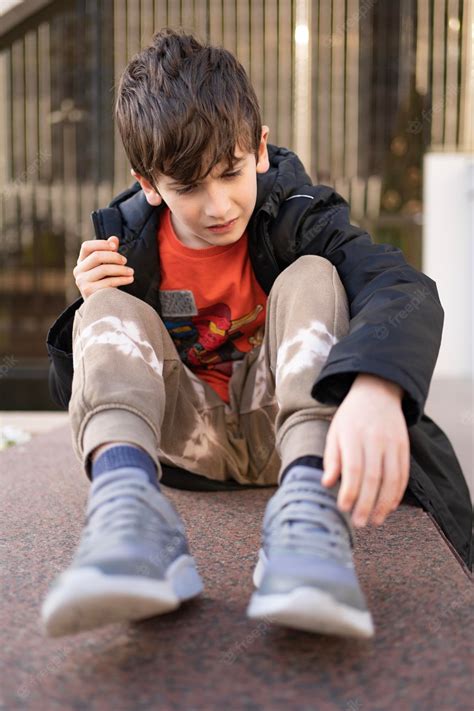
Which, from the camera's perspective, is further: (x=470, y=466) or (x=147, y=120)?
(x=470, y=466)

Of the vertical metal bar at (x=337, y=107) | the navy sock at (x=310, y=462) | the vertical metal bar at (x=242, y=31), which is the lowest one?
the navy sock at (x=310, y=462)

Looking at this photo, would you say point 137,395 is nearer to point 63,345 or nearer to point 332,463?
point 332,463

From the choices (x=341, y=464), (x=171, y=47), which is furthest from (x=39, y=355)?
(x=341, y=464)

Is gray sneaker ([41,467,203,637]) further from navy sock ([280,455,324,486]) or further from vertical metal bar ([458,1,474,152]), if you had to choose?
vertical metal bar ([458,1,474,152])

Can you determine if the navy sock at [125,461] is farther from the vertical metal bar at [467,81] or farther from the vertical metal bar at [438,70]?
the vertical metal bar at [438,70]

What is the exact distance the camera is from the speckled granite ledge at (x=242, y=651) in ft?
1.93

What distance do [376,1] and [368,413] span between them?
222 inches

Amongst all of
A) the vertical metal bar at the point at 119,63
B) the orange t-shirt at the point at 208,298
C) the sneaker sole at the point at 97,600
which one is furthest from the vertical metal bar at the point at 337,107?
the sneaker sole at the point at 97,600

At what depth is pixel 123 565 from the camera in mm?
625

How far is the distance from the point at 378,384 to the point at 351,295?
22 centimetres

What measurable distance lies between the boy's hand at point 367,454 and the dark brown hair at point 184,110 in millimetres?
391

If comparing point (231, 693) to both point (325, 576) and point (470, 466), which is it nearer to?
point (325, 576)

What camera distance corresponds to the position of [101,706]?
58 centimetres

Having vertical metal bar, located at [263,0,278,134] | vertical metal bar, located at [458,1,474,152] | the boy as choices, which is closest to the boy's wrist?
the boy
